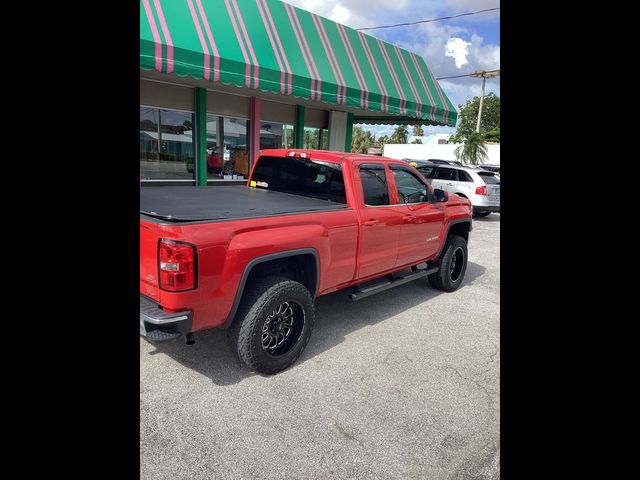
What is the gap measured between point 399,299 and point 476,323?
3.44ft

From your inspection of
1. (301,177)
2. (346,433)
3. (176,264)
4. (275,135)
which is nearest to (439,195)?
(301,177)

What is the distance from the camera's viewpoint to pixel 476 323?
4980mm

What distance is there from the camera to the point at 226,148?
11203 millimetres

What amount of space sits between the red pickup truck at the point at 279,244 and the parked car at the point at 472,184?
767 centimetres

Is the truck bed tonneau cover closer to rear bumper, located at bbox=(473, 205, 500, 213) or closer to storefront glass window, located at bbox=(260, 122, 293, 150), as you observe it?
storefront glass window, located at bbox=(260, 122, 293, 150)

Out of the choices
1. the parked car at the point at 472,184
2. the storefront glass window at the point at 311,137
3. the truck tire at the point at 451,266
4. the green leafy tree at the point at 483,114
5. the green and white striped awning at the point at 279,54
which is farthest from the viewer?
the green leafy tree at the point at 483,114

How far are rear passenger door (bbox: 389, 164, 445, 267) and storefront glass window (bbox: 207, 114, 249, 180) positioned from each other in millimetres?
6741

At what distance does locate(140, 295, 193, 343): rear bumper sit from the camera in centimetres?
287

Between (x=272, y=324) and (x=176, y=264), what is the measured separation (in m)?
1.06

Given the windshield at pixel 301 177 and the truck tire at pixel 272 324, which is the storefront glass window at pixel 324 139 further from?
the truck tire at pixel 272 324

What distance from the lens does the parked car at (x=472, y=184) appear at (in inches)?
503

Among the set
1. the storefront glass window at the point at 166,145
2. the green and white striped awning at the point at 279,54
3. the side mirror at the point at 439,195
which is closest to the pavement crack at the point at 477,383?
the side mirror at the point at 439,195
